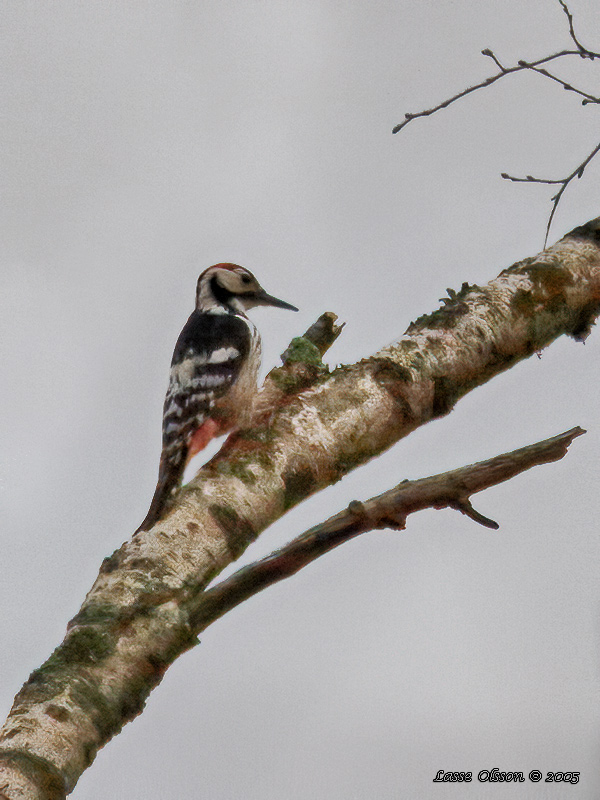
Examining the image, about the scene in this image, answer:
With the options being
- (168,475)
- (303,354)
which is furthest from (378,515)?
(168,475)

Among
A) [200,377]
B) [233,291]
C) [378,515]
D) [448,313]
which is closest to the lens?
[378,515]

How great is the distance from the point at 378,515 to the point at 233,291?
3157mm

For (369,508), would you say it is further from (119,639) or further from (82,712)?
(82,712)

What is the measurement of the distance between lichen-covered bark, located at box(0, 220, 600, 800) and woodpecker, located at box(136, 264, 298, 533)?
0.85m

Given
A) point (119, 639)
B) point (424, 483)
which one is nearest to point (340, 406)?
point (424, 483)

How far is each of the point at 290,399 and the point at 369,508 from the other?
2.68 ft

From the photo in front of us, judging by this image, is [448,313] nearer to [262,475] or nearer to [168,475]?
[262,475]

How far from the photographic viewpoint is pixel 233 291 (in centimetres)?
529

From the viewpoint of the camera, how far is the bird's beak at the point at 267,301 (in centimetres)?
530

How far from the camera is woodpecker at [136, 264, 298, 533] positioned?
13.8 ft

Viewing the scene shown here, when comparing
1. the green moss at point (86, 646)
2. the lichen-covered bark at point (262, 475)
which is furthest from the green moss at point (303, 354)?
the green moss at point (86, 646)

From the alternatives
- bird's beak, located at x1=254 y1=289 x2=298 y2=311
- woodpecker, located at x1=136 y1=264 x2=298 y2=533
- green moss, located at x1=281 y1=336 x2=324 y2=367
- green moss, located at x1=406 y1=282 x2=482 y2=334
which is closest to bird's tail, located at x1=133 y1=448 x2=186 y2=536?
woodpecker, located at x1=136 y1=264 x2=298 y2=533

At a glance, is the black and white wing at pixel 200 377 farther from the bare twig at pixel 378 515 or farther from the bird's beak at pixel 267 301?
the bare twig at pixel 378 515

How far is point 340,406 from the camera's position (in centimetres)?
299
